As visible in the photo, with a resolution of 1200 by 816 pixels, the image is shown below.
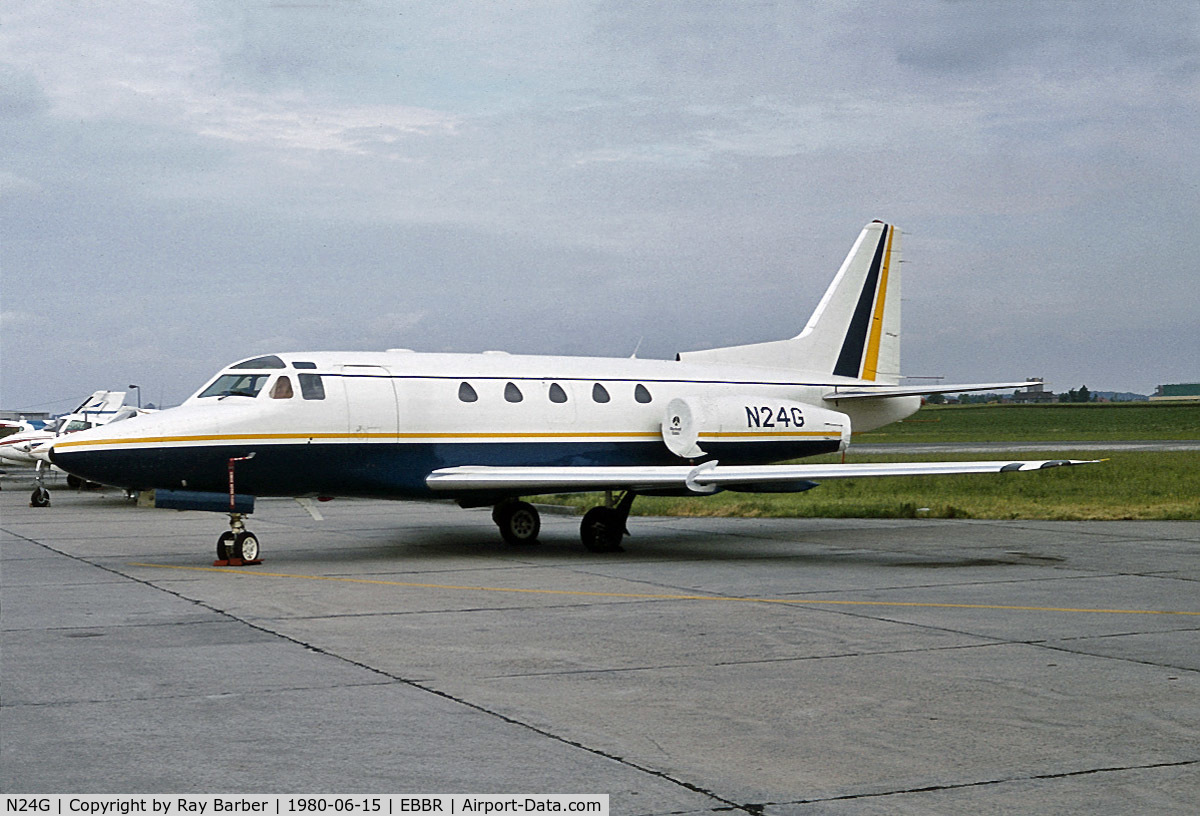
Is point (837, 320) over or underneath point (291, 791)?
over

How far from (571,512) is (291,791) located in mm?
20147

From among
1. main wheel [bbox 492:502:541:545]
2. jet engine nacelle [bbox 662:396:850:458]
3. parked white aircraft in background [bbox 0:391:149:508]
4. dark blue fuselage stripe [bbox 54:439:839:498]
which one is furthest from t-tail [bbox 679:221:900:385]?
parked white aircraft in background [bbox 0:391:149:508]

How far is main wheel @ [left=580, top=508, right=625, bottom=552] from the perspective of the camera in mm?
18172

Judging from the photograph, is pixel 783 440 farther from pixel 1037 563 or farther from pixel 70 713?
pixel 70 713

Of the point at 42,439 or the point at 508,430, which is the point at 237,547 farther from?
the point at 42,439

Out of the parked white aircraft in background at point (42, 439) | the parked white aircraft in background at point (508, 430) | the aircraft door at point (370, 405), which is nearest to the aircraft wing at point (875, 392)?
the parked white aircraft in background at point (508, 430)

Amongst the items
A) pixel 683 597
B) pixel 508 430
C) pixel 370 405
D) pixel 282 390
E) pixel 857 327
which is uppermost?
pixel 857 327

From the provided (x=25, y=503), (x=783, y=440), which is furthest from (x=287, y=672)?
(x=25, y=503)

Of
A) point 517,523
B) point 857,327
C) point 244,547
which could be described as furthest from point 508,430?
point 857,327

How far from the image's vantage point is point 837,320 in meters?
22.4

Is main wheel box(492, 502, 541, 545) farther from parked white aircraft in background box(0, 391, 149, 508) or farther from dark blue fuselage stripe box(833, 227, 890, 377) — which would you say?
parked white aircraft in background box(0, 391, 149, 508)

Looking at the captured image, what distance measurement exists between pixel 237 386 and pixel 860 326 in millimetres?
10693

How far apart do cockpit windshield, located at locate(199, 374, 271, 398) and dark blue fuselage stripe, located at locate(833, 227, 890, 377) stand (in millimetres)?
9910

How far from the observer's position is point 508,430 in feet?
59.8
